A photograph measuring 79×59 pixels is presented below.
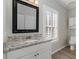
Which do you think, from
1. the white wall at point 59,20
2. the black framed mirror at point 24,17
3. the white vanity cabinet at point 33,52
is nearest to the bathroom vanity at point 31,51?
the white vanity cabinet at point 33,52

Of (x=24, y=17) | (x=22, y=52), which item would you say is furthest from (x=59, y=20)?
(x=22, y=52)

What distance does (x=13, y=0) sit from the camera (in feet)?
4.57

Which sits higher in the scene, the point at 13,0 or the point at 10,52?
the point at 13,0

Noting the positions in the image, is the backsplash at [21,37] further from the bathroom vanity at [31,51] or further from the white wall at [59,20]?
the bathroom vanity at [31,51]

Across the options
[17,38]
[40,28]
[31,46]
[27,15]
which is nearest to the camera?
[31,46]

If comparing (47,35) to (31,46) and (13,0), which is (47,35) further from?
(13,0)

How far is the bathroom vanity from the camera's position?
1041 millimetres

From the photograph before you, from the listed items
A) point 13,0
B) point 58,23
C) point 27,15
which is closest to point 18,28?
point 27,15

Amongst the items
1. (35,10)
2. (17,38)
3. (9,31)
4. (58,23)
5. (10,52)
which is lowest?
(10,52)

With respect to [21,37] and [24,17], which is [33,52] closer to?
[21,37]

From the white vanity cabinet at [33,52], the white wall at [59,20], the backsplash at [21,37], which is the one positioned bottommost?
the white vanity cabinet at [33,52]

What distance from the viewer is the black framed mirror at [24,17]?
1426 mm

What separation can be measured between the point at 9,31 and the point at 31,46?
0.37m

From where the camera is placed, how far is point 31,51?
4.22ft
